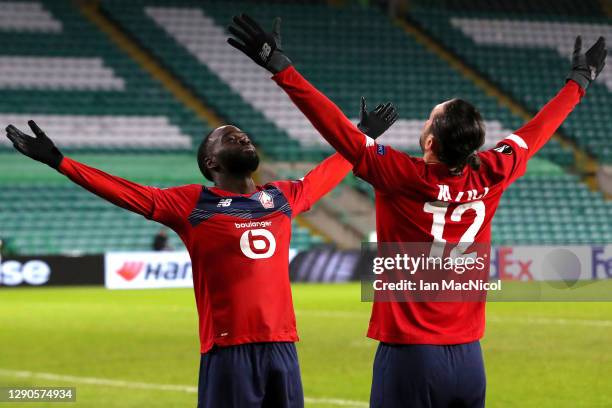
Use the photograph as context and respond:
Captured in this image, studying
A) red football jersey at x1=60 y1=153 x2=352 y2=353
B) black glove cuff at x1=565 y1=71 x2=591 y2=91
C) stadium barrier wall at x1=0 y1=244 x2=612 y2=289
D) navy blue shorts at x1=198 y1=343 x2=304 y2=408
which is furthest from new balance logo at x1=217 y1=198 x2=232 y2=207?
stadium barrier wall at x1=0 y1=244 x2=612 y2=289

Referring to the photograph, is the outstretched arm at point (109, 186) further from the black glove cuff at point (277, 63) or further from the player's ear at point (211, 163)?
the black glove cuff at point (277, 63)

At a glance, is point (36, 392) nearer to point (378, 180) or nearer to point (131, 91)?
point (378, 180)

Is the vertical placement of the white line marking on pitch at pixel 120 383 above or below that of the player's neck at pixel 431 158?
below

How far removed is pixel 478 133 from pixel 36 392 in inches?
236

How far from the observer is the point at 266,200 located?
443cm

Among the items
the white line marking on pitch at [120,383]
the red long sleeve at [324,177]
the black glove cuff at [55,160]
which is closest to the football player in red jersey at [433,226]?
the red long sleeve at [324,177]

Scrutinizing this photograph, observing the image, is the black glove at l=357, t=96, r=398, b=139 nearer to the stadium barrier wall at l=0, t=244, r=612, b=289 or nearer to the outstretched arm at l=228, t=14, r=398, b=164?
the outstretched arm at l=228, t=14, r=398, b=164

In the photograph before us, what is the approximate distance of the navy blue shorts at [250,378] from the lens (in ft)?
13.5

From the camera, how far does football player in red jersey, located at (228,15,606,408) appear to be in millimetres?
3658

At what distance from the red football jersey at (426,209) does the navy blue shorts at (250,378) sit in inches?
22.0

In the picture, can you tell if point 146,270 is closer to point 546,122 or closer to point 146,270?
point 146,270

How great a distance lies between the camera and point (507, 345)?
11.7 meters

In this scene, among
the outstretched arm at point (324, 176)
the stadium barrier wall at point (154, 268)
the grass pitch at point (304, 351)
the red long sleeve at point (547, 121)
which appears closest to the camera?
the red long sleeve at point (547, 121)

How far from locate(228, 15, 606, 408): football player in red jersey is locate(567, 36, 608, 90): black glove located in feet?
2.20
